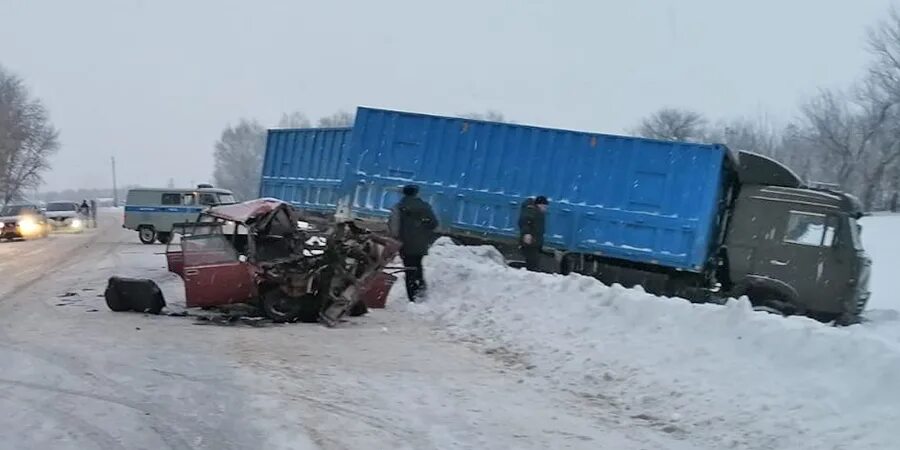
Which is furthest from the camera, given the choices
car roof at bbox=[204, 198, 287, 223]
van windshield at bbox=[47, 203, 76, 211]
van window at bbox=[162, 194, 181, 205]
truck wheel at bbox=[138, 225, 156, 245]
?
van windshield at bbox=[47, 203, 76, 211]

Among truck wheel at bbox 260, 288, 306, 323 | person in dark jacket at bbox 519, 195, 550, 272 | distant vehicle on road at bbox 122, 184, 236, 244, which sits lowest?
distant vehicle on road at bbox 122, 184, 236, 244

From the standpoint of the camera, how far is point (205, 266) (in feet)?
38.5

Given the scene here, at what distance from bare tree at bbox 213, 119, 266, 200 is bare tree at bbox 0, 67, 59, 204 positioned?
145 feet

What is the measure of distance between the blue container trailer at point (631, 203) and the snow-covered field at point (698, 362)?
3.54 m

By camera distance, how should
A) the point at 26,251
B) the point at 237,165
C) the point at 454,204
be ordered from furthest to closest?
the point at 237,165 < the point at 26,251 < the point at 454,204

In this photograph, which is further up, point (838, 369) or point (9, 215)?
point (838, 369)

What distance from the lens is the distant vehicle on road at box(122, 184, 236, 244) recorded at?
32.8 meters

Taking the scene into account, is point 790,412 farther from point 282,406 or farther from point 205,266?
point 205,266

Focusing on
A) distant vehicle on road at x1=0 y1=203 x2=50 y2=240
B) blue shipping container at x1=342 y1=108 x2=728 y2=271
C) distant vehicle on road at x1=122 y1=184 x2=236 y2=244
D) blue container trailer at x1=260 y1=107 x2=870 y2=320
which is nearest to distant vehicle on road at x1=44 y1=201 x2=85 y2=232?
distant vehicle on road at x1=0 y1=203 x2=50 y2=240

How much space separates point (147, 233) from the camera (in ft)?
109

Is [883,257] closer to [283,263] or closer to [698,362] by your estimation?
[283,263]

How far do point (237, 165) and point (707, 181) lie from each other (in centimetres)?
12301

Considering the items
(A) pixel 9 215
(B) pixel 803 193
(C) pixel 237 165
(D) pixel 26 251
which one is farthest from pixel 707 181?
(C) pixel 237 165

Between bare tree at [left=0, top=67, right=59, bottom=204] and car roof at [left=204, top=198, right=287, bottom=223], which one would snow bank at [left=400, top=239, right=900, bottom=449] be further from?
bare tree at [left=0, top=67, right=59, bottom=204]
